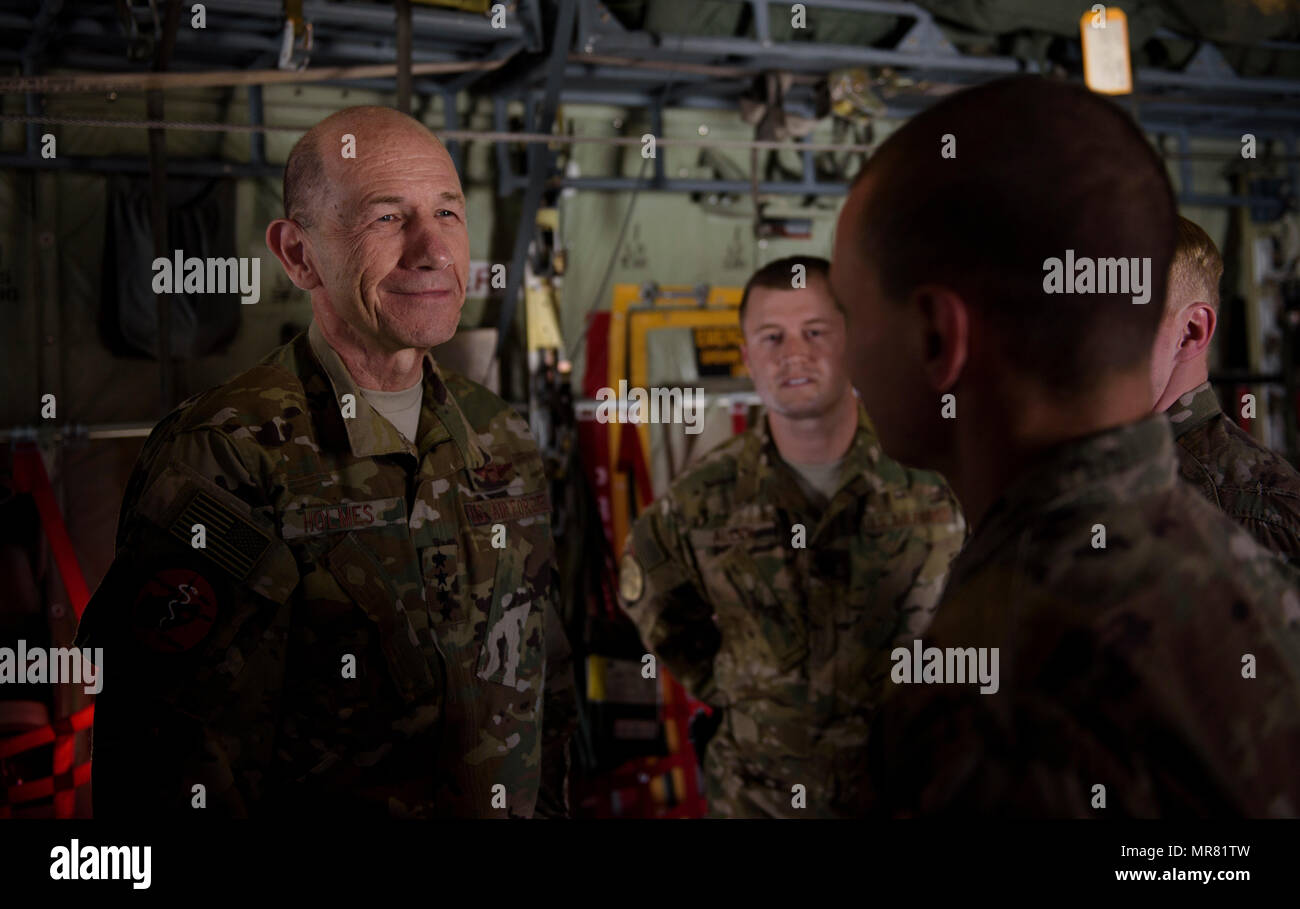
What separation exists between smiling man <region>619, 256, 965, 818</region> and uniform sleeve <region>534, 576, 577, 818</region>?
83 centimetres

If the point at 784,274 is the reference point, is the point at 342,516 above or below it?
below

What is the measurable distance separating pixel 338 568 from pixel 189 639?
20cm

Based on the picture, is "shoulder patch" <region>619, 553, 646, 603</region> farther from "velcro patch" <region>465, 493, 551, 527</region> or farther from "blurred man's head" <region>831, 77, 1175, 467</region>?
"blurred man's head" <region>831, 77, 1175, 467</region>

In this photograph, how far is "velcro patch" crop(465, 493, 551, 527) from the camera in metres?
1.49

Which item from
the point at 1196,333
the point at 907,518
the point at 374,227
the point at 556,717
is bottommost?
the point at 556,717

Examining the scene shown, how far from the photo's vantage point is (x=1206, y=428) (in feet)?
5.36

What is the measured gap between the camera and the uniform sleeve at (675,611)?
253cm

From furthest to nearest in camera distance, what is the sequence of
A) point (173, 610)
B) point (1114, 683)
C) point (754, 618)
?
1. point (754, 618)
2. point (173, 610)
3. point (1114, 683)

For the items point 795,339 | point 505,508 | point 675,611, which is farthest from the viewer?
point 675,611

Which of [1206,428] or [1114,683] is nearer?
[1114,683]

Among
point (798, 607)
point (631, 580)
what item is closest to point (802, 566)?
point (798, 607)

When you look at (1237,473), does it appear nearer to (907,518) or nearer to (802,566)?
(907,518)

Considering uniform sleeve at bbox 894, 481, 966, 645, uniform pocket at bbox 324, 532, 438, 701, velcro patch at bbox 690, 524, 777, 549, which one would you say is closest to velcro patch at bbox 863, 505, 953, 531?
uniform sleeve at bbox 894, 481, 966, 645
